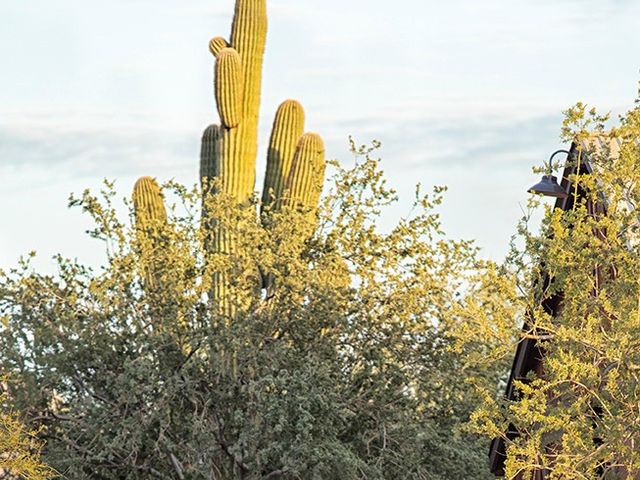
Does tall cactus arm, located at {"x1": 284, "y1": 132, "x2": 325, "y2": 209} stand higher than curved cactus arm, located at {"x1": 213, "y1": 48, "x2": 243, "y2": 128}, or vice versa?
curved cactus arm, located at {"x1": 213, "y1": 48, "x2": 243, "y2": 128}

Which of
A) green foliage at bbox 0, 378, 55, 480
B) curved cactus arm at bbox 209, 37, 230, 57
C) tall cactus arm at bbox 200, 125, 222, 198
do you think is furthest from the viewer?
curved cactus arm at bbox 209, 37, 230, 57

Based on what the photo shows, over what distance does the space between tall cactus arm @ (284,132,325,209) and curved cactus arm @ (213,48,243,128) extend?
73.1 inches

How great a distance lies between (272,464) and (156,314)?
130 inches

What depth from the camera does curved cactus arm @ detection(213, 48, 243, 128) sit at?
2644 centimetres

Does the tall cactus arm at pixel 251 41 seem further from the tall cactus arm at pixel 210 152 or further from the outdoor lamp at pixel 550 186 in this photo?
the outdoor lamp at pixel 550 186

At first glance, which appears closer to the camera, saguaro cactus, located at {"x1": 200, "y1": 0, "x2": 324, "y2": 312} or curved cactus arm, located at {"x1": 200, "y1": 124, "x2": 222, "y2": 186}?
saguaro cactus, located at {"x1": 200, "y1": 0, "x2": 324, "y2": 312}

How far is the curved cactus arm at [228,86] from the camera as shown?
2644 cm

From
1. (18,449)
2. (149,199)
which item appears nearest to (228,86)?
(149,199)

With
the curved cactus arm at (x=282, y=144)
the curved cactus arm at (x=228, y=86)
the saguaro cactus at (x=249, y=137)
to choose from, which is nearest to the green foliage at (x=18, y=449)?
the saguaro cactus at (x=249, y=137)

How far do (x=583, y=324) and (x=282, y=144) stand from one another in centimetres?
1420

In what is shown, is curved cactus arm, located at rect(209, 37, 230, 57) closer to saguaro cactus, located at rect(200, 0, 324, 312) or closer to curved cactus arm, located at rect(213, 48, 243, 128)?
saguaro cactus, located at rect(200, 0, 324, 312)

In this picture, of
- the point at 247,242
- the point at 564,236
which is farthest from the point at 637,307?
the point at 247,242

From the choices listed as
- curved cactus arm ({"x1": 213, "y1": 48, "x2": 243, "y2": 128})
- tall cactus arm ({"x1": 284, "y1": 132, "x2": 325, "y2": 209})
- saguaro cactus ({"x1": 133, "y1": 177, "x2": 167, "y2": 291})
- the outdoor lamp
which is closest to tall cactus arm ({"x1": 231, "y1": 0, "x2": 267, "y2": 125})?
curved cactus arm ({"x1": 213, "y1": 48, "x2": 243, "y2": 128})

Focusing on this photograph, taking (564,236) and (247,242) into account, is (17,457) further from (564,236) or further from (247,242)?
(564,236)
